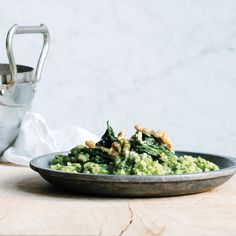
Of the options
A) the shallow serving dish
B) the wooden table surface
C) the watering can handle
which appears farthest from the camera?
the watering can handle

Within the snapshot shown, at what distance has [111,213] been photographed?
4.66 ft

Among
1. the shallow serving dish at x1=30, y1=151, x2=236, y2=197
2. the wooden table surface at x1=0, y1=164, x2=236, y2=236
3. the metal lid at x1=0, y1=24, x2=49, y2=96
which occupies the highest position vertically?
the metal lid at x1=0, y1=24, x2=49, y2=96

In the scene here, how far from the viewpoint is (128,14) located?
2.57 meters

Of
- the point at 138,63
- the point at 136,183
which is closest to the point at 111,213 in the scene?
the point at 136,183

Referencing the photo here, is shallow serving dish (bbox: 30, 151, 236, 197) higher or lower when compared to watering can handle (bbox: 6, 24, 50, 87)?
lower

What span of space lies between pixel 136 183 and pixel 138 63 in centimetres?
116

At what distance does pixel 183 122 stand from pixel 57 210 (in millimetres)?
1274

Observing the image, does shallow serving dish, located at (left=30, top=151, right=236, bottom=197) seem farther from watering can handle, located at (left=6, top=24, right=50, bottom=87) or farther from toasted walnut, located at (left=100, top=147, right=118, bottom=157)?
watering can handle, located at (left=6, top=24, right=50, bottom=87)

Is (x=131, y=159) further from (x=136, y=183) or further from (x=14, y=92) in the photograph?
(x=14, y=92)

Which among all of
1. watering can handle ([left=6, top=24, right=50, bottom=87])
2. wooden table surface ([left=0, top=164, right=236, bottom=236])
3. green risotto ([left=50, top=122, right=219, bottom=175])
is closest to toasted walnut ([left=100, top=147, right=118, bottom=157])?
green risotto ([left=50, top=122, right=219, bottom=175])

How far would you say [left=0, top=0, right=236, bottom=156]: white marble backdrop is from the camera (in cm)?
256

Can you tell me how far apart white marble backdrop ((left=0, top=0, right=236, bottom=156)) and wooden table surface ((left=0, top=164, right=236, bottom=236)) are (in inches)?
37.8

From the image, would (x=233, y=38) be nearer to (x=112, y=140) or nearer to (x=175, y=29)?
(x=175, y=29)

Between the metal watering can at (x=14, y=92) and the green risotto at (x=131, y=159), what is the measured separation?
358 millimetres
